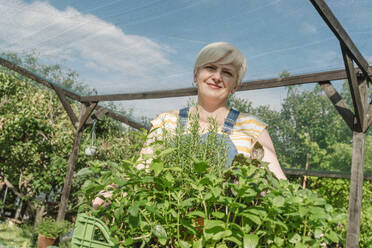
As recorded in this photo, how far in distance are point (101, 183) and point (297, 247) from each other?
375 mm

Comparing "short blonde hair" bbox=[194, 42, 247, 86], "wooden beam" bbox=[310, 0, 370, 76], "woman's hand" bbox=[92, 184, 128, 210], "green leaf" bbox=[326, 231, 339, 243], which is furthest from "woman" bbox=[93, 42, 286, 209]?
"wooden beam" bbox=[310, 0, 370, 76]

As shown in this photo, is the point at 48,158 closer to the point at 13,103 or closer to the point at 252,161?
the point at 13,103

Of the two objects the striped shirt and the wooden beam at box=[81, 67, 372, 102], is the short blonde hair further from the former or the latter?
the wooden beam at box=[81, 67, 372, 102]

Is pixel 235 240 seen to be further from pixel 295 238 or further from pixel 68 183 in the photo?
pixel 68 183

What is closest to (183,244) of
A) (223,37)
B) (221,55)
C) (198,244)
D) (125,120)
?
(198,244)

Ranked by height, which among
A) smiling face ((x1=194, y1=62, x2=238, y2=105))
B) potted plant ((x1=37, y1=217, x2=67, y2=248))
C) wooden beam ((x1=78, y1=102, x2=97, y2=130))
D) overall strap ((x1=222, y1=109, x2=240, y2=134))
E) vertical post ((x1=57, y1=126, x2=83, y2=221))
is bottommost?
potted plant ((x1=37, y1=217, x2=67, y2=248))

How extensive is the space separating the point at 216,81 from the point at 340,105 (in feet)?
8.95

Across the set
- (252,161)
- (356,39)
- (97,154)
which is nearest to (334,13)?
(356,39)

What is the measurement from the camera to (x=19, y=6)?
3010 millimetres

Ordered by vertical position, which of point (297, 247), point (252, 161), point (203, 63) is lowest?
point (297, 247)

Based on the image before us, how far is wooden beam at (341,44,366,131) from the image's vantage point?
9.41 feet

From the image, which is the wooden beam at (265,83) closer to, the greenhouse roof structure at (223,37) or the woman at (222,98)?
the greenhouse roof structure at (223,37)

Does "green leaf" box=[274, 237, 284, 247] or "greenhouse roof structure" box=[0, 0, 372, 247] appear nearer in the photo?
"green leaf" box=[274, 237, 284, 247]

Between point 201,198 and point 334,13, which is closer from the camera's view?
point 201,198
